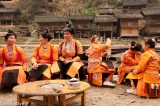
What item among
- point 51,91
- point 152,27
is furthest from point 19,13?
point 51,91

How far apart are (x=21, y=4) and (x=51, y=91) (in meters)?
42.7

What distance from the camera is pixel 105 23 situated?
119ft

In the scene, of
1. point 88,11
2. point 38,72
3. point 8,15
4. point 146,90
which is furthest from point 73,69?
point 8,15

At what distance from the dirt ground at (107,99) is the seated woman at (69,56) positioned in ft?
2.35

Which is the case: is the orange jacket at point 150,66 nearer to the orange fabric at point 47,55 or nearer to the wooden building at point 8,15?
the orange fabric at point 47,55

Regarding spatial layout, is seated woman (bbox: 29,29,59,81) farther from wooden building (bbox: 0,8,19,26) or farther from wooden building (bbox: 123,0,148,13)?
wooden building (bbox: 123,0,148,13)

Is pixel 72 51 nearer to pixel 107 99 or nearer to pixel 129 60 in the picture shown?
pixel 129 60

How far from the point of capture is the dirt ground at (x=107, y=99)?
6.38 meters

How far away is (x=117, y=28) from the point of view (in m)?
37.9

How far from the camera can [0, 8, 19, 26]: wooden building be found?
136 ft

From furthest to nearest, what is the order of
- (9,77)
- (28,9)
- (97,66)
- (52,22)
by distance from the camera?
(28,9) < (52,22) < (97,66) < (9,77)

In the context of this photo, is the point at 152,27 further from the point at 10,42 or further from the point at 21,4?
the point at 10,42

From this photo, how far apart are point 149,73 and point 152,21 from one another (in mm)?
32468

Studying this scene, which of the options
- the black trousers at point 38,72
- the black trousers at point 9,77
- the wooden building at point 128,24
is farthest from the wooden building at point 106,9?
the black trousers at point 9,77
